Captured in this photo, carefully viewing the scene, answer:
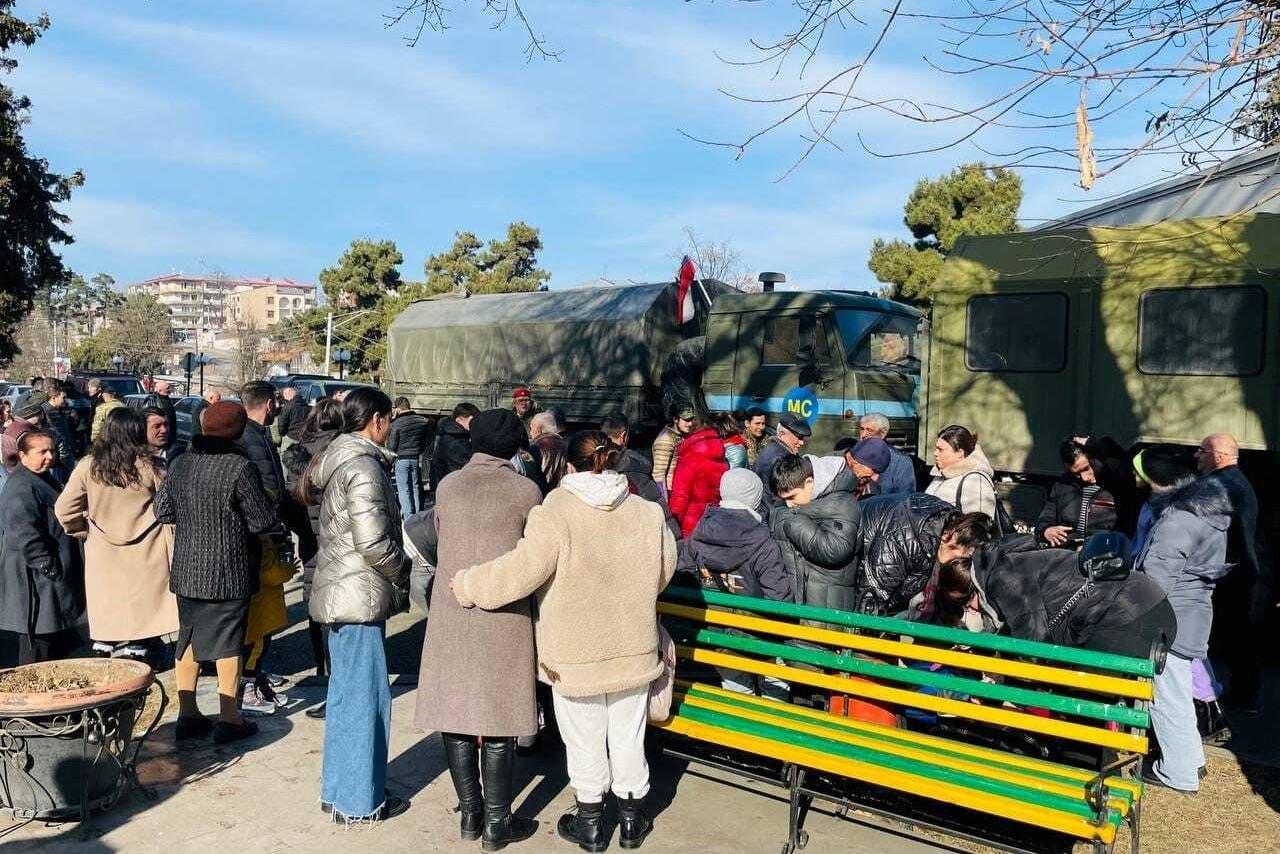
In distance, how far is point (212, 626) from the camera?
5.46 meters

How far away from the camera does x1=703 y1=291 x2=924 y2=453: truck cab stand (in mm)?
12547

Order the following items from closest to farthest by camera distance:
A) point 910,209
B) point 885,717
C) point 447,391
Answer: point 885,717
point 447,391
point 910,209

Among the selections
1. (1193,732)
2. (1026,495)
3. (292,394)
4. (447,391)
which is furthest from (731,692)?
(447,391)

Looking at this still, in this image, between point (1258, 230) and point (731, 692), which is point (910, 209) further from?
point (731, 692)

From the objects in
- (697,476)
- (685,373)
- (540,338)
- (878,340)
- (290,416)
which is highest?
(540,338)

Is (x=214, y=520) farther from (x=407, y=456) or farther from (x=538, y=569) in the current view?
(x=407, y=456)

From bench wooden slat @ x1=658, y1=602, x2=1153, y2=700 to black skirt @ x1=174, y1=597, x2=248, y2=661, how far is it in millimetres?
2174

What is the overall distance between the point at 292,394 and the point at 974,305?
8373 mm

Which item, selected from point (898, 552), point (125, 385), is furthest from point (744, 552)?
point (125, 385)

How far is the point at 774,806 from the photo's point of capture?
4.94 metres

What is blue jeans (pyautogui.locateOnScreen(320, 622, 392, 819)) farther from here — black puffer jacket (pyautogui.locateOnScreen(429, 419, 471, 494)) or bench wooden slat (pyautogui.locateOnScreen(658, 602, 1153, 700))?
black puffer jacket (pyautogui.locateOnScreen(429, 419, 471, 494))

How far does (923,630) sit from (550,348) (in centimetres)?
1319

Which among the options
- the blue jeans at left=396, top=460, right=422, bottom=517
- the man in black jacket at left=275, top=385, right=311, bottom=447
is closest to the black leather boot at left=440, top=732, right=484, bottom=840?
the blue jeans at left=396, top=460, right=422, bottom=517

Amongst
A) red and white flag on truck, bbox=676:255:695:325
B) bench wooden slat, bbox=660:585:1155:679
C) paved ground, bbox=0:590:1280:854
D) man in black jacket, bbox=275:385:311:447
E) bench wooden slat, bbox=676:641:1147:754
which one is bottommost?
paved ground, bbox=0:590:1280:854
